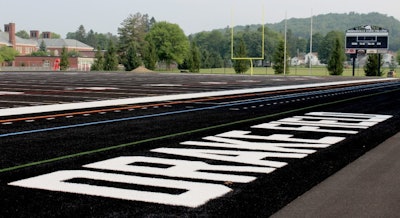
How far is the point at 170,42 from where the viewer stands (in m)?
112

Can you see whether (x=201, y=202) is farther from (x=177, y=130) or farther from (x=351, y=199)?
(x=177, y=130)

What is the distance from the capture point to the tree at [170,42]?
11044 centimetres

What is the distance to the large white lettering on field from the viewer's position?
570cm

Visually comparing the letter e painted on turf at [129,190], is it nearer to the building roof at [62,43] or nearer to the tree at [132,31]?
the tree at [132,31]

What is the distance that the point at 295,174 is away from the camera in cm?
673

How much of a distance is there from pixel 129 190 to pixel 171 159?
1848mm

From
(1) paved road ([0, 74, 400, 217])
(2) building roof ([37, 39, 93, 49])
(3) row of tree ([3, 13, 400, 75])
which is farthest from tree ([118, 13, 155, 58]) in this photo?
(1) paved road ([0, 74, 400, 217])

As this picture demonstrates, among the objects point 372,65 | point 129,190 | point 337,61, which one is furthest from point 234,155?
point 337,61

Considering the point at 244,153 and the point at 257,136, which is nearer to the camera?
the point at 244,153

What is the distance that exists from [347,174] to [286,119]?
618cm

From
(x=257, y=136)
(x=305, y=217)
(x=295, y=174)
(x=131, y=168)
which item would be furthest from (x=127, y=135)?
(x=305, y=217)

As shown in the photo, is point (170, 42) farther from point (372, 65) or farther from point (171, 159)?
point (171, 159)

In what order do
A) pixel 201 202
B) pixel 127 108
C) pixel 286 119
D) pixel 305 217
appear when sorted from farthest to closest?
1. pixel 127 108
2. pixel 286 119
3. pixel 201 202
4. pixel 305 217

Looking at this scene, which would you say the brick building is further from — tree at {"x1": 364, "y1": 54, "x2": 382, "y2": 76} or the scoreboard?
the scoreboard
